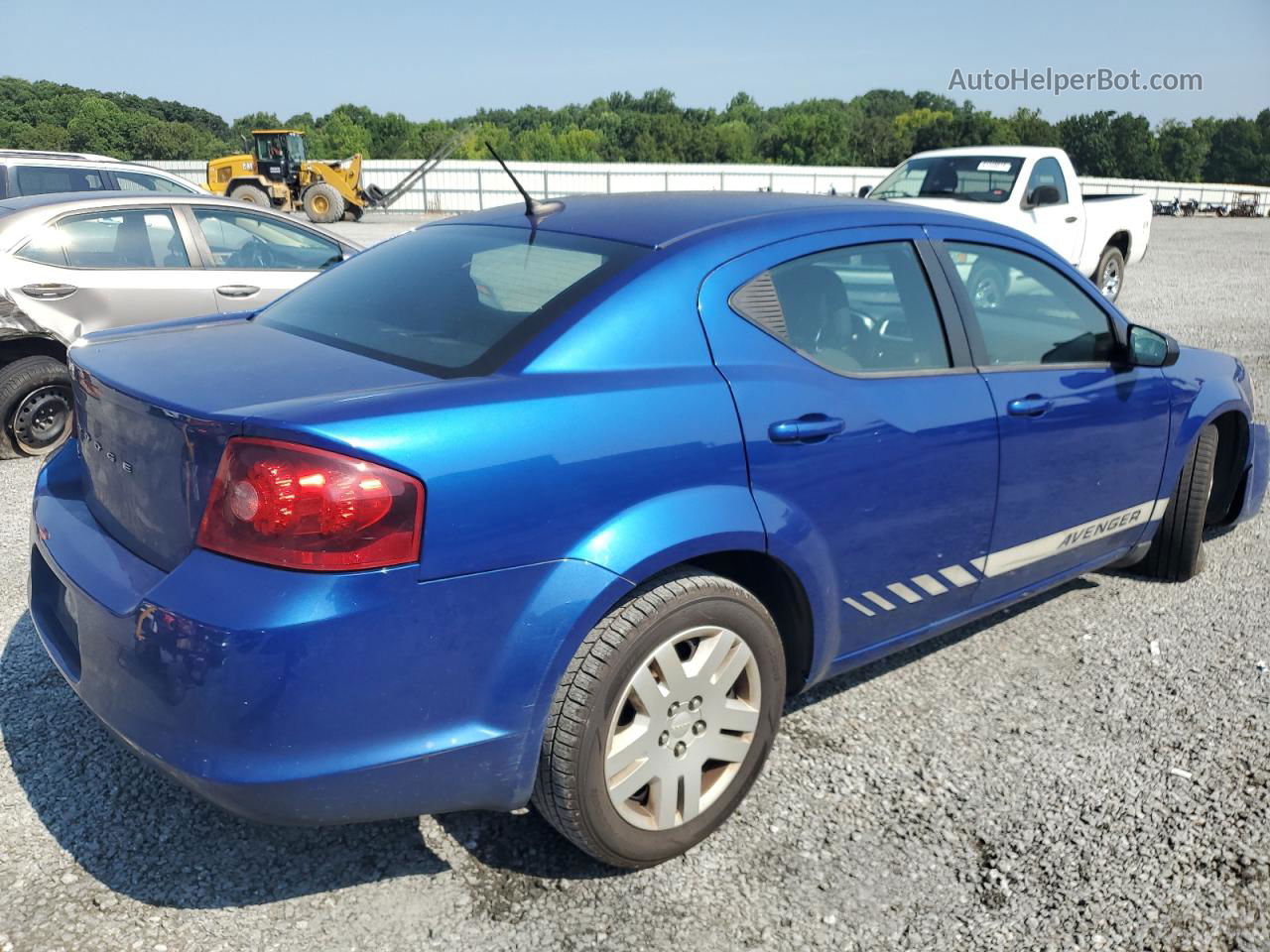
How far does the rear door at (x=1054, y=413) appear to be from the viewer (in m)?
3.28

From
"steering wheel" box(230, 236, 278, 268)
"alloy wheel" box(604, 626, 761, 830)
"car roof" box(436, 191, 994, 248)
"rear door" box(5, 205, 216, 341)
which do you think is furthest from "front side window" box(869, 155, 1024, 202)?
"alloy wheel" box(604, 626, 761, 830)

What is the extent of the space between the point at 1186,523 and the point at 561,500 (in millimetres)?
3207

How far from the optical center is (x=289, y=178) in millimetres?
28969

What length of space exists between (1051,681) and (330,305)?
2.70 metres

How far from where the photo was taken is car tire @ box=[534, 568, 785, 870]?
233 centimetres

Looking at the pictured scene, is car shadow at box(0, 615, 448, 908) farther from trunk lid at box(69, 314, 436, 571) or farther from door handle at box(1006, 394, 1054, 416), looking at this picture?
door handle at box(1006, 394, 1054, 416)

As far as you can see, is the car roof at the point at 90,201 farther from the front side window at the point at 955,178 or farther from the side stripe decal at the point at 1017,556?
the front side window at the point at 955,178

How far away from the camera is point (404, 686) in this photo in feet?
6.89

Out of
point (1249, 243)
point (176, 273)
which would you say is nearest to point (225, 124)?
point (1249, 243)

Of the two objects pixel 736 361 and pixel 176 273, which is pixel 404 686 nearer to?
pixel 736 361

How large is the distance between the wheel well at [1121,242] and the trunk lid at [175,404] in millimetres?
12884

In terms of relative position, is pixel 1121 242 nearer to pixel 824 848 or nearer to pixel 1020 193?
pixel 1020 193

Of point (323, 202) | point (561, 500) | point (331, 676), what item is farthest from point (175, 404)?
point (323, 202)

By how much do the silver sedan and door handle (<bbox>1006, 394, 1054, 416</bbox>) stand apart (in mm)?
4932
